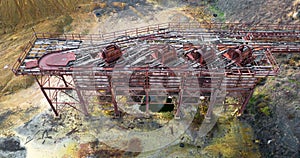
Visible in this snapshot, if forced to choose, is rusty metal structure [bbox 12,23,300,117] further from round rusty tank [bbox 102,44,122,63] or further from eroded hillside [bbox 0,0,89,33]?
eroded hillside [bbox 0,0,89,33]

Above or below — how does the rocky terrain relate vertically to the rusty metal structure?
below

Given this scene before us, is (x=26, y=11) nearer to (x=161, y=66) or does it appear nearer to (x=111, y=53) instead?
(x=111, y=53)

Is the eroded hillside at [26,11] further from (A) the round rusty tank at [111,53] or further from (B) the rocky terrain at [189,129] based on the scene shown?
(A) the round rusty tank at [111,53]

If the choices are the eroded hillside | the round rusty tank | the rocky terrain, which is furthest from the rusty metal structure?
the eroded hillside

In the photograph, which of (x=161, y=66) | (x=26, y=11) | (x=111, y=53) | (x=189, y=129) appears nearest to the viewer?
(x=161, y=66)

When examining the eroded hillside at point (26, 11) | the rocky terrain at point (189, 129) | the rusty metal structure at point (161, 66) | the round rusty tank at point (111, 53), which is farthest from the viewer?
the eroded hillside at point (26, 11)

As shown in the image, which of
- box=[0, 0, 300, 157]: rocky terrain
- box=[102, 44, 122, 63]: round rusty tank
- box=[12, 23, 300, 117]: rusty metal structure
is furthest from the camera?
box=[0, 0, 300, 157]: rocky terrain

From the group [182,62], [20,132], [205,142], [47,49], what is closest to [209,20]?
[182,62]

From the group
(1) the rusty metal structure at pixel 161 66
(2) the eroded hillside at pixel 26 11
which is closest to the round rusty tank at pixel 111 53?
(1) the rusty metal structure at pixel 161 66

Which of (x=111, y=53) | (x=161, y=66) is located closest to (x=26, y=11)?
(x=111, y=53)

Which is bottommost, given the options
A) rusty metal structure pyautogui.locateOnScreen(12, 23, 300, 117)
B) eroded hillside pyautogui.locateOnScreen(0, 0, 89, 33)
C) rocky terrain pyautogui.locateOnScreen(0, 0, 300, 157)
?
rocky terrain pyautogui.locateOnScreen(0, 0, 300, 157)

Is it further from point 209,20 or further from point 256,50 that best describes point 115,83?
point 209,20
